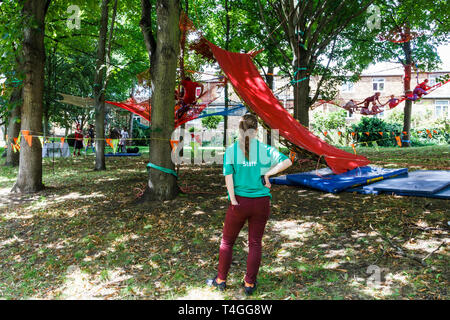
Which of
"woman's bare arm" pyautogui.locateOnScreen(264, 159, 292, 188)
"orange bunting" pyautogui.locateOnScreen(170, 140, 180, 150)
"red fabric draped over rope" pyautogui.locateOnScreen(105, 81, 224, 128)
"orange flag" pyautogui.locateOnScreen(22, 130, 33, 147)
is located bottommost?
"woman's bare arm" pyautogui.locateOnScreen(264, 159, 292, 188)

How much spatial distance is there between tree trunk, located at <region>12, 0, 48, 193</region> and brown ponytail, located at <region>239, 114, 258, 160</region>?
554 cm

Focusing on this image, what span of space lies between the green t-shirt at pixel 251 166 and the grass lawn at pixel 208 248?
2.98ft

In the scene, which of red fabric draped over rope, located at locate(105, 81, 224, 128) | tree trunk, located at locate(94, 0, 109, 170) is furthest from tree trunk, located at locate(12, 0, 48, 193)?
tree trunk, located at locate(94, 0, 109, 170)

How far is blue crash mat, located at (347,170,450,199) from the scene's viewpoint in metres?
5.40

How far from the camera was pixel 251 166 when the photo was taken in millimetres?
2625

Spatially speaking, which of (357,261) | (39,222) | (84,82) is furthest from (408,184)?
(84,82)

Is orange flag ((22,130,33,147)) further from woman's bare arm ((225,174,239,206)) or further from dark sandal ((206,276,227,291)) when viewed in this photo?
woman's bare arm ((225,174,239,206))

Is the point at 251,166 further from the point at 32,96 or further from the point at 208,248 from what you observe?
the point at 32,96

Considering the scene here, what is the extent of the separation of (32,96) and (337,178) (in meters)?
6.30

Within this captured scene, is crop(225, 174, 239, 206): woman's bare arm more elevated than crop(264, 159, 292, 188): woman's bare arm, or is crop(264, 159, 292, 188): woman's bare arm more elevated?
crop(264, 159, 292, 188): woman's bare arm

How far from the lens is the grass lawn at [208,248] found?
2902mm

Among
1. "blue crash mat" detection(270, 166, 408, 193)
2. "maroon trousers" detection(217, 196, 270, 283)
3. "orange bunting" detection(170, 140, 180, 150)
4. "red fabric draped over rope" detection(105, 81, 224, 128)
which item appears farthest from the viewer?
"red fabric draped over rope" detection(105, 81, 224, 128)
